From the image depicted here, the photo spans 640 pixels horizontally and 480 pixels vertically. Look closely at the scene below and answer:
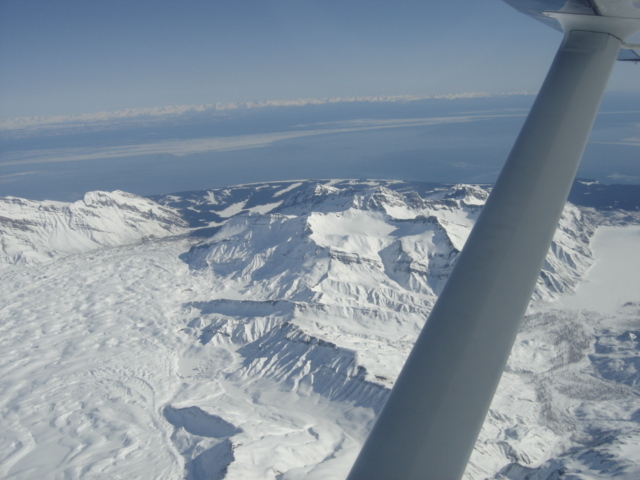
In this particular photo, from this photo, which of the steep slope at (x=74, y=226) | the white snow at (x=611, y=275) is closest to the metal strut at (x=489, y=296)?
the white snow at (x=611, y=275)

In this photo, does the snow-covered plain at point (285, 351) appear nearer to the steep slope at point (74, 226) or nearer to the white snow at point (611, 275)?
the white snow at point (611, 275)

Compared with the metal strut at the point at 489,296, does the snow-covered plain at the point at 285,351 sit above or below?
below

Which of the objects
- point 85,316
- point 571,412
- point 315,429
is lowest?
point 85,316

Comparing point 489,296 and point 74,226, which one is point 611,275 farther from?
point 74,226

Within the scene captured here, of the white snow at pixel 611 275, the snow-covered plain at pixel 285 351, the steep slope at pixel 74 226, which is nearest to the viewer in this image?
the snow-covered plain at pixel 285 351

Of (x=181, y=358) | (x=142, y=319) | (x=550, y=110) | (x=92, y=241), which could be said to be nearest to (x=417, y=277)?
(x=181, y=358)

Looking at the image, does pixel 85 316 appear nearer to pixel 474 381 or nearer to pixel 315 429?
pixel 315 429
